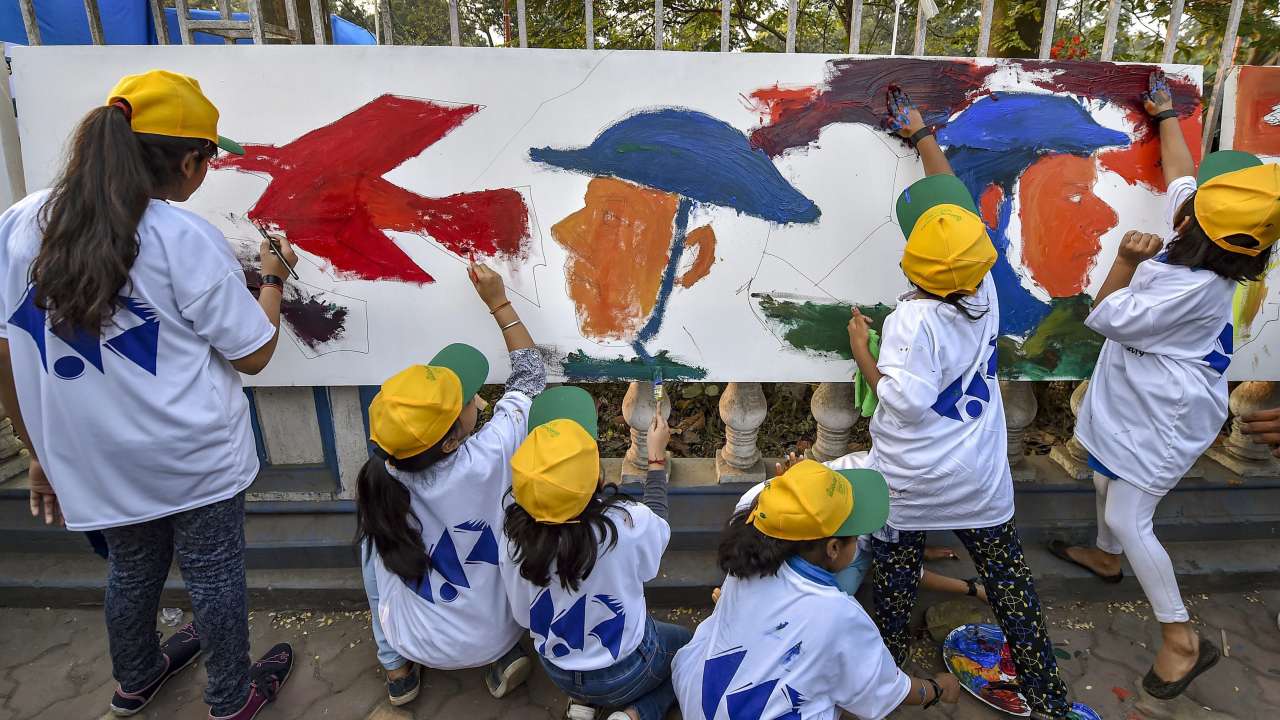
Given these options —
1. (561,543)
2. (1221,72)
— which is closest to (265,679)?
(561,543)

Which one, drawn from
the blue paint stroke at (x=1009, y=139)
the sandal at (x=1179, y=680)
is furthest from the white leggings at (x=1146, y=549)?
the blue paint stroke at (x=1009, y=139)

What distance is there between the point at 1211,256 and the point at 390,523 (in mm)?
2339

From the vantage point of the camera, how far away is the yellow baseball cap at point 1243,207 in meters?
1.86

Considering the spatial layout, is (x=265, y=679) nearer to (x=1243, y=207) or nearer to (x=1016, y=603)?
(x=1016, y=603)

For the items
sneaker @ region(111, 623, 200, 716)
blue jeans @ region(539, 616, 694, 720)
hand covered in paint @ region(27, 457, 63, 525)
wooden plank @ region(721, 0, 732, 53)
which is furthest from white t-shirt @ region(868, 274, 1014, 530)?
hand covered in paint @ region(27, 457, 63, 525)

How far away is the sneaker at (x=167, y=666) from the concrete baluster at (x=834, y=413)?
86.1 inches

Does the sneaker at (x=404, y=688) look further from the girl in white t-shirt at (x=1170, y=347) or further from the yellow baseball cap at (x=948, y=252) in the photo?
the girl in white t-shirt at (x=1170, y=347)

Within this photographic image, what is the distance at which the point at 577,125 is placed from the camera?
227cm

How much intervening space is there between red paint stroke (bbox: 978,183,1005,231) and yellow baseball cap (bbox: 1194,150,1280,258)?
0.54 m

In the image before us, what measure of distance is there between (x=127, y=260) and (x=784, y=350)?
1.86 metres

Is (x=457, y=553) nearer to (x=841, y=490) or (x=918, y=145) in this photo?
(x=841, y=490)

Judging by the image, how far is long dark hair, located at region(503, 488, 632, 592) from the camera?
172 centimetres

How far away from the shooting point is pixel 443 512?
192 centimetres

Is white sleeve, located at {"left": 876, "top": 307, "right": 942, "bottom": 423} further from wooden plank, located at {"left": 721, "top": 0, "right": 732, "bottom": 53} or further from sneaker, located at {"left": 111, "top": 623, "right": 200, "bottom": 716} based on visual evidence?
sneaker, located at {"left": 111, "top": 623, "right": 200, "bottom": 716}
